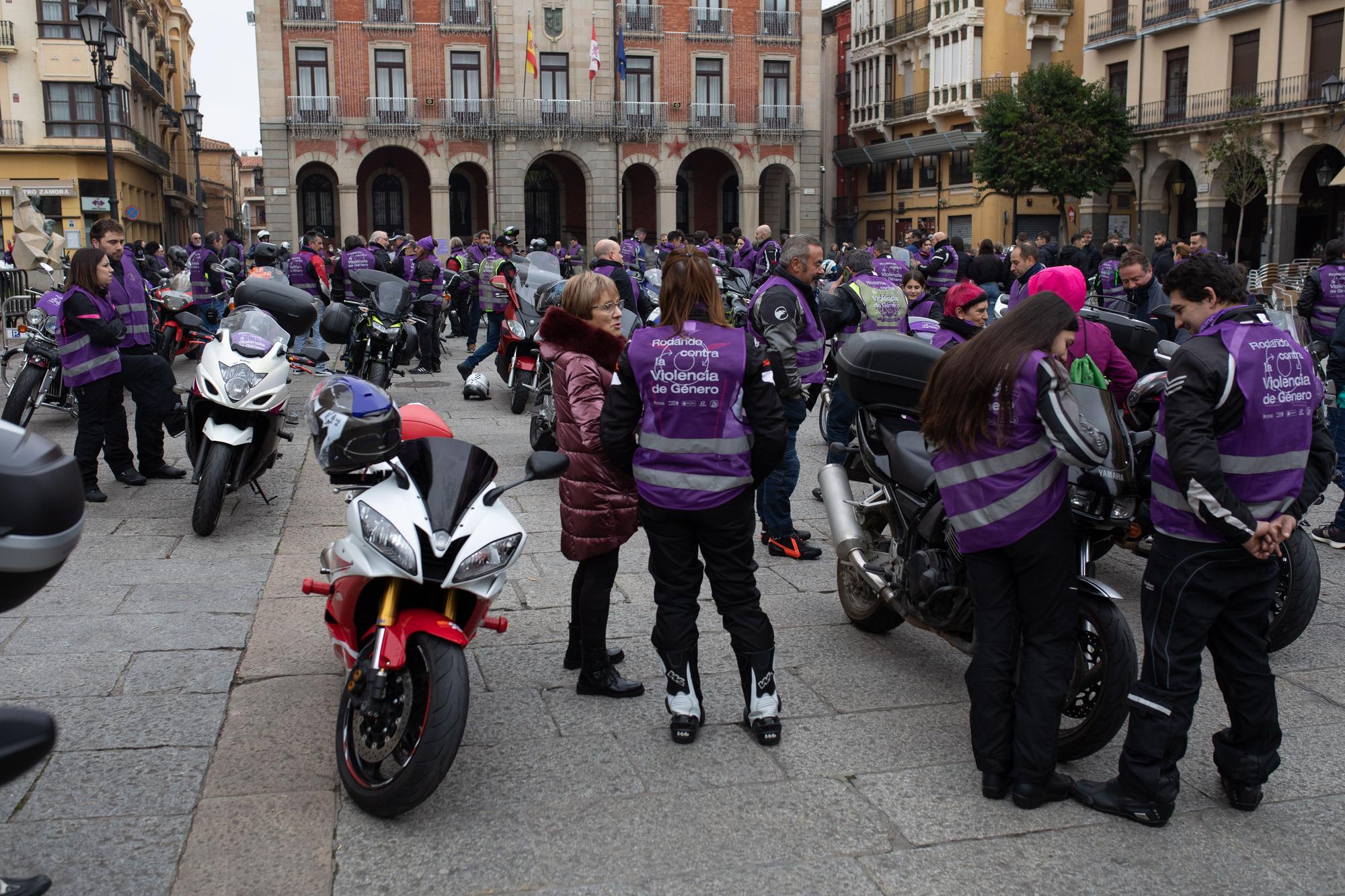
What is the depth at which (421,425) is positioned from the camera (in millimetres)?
4109

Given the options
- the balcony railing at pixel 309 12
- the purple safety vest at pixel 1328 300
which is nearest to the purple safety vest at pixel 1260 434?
the purple safety vest at pixel 1328 300

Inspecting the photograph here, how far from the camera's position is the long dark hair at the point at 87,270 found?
24.9ft

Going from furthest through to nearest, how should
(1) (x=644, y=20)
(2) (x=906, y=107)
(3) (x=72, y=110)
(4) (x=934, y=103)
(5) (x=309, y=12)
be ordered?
(2) (x=906, y=107), (4) (x=934, y=103), (1) (x=644, y=20), (5) (x=309, y=12), (3) (x=72, y=110)

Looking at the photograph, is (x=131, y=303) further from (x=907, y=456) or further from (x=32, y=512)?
(x=32, y=512)

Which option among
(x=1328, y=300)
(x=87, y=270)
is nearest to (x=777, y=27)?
(x=1328, y=300)

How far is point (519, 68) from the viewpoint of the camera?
144 ft

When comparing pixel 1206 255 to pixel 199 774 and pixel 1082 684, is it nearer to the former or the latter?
pixel 1082 684

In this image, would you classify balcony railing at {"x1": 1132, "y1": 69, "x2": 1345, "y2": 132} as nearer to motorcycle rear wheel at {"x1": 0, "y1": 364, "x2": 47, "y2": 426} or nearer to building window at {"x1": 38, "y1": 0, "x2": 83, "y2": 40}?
motorcycle rear wheel at {"x1": 0, "y1": 364, "x2": 47, "y2": 426}

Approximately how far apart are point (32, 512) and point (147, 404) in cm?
604

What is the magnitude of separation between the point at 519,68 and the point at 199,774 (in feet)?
141

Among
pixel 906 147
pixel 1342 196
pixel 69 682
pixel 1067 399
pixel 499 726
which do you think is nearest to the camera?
pixel 1067 399

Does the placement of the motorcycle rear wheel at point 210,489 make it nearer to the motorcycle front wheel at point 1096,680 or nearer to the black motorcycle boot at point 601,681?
the black motorcycle boot at point 601,681

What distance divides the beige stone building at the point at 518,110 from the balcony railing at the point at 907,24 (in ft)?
12.0

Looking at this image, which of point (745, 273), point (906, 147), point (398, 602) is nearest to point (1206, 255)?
point (398, 602)
